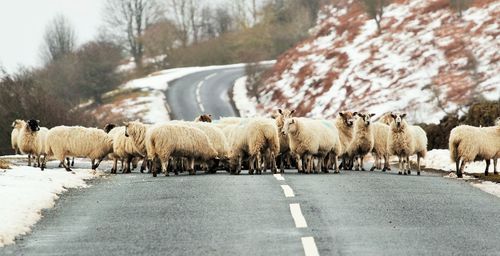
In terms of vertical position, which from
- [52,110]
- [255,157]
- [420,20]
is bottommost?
[255,157]

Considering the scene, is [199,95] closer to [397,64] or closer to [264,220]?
[397,64]

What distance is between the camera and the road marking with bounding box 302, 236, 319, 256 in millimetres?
10255

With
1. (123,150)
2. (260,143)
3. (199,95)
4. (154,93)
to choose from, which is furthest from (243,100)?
(260,143)

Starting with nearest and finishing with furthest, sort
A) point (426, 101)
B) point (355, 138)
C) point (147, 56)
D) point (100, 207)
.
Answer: point (100, 207) → point (355, 138) → point (426, 101) → point (147, 56)

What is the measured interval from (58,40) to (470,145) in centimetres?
8387

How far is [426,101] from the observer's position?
5066cm

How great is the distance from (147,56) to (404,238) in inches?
3646

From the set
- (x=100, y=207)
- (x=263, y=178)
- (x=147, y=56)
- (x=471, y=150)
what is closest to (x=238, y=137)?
(x=263, y=178)

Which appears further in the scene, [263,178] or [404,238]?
[263,178]

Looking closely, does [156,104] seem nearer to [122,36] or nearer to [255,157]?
[122,36]

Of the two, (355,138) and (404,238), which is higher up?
(355,138)

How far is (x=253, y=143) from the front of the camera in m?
21.9

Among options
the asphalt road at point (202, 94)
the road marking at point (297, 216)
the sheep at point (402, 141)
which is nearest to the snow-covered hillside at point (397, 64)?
the asphalt road at point (202, 94)

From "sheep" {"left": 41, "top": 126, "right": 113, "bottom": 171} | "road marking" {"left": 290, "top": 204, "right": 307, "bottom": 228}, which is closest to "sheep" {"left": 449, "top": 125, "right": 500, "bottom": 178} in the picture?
"road marking" {"left": 290, "top": 204, "right": 307, "bottom": 228}
